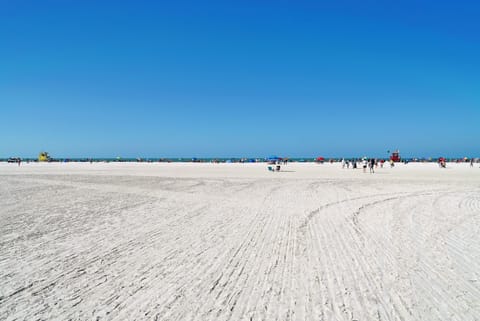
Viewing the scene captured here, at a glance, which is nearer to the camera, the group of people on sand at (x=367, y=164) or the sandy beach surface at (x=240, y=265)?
the sandy beach surface at (x=240, y=265)

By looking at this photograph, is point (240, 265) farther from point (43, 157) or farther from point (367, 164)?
point (43, 157)

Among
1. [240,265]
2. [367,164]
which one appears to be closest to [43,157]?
[367,164]

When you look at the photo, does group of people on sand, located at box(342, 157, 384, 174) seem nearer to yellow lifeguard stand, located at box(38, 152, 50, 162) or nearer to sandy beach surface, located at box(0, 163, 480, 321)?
sandy beach surface, located at box(0, 163, 480, 321)

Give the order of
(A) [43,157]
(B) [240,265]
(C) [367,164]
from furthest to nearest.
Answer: (A) [43,157]
(C) [367,164]
(B) [240,265]

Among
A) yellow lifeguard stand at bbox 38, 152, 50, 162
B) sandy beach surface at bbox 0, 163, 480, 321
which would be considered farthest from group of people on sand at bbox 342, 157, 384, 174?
yellow lifeguard stand at bbox 38, 152, 50, 162

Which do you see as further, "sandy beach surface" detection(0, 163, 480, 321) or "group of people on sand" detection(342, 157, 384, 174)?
"group of people on sand" detection(342, 157, 384, 174)

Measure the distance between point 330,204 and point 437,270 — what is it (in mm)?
5582

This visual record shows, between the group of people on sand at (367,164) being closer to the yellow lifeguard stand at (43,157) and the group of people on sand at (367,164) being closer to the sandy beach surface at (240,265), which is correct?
the sandy beach surface at (240,265)

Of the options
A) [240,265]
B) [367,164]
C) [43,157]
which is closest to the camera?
[240,265]

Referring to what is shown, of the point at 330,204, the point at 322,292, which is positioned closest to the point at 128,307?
the point at 322,292

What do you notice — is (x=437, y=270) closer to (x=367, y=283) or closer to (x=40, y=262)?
(x=367, y=283)

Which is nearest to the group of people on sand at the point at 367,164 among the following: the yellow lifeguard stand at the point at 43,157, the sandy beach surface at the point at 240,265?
the sandy beach surface at the point at 240,265

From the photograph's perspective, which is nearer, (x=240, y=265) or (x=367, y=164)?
(x=240, y=265)

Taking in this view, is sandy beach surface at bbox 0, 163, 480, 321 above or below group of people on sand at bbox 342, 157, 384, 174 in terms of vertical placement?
A: below
